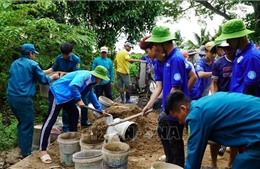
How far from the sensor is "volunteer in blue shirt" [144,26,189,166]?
3277mm

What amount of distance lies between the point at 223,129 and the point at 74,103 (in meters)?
3.35

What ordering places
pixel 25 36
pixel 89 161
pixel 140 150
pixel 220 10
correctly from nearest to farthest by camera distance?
1. pixel 89 161
2. pixel 140 150
3. pixel 25 36
4. pixel 220 10

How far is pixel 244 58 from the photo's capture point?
10.3ft

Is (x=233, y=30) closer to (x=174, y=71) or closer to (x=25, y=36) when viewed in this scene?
(x=174, y=71)

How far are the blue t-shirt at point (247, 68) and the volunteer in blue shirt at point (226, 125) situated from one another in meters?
1.01

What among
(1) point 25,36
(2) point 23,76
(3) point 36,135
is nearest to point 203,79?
(2) point 23,76

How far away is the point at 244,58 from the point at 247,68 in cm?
12

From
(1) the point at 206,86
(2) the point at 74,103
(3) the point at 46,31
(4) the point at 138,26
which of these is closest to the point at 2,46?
(3) the point at 46,31

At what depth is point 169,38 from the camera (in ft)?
11.0

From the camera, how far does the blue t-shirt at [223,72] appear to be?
3.90 meters

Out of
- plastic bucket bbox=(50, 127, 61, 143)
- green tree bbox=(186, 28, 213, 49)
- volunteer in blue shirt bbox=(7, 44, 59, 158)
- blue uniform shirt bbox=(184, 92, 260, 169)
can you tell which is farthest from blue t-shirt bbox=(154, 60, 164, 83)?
green tree bbox=(186, 28, 213, 49)

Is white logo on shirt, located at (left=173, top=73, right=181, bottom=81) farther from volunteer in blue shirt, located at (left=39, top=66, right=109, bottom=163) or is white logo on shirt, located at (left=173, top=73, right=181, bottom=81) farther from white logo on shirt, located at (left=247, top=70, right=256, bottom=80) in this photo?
volunteer in blue shirt, located at (left=39, top=66, right=109, bottom=163)

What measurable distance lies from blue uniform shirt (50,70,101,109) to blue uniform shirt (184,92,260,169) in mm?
2651

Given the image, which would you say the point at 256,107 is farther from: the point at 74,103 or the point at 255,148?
the point at 74,103
